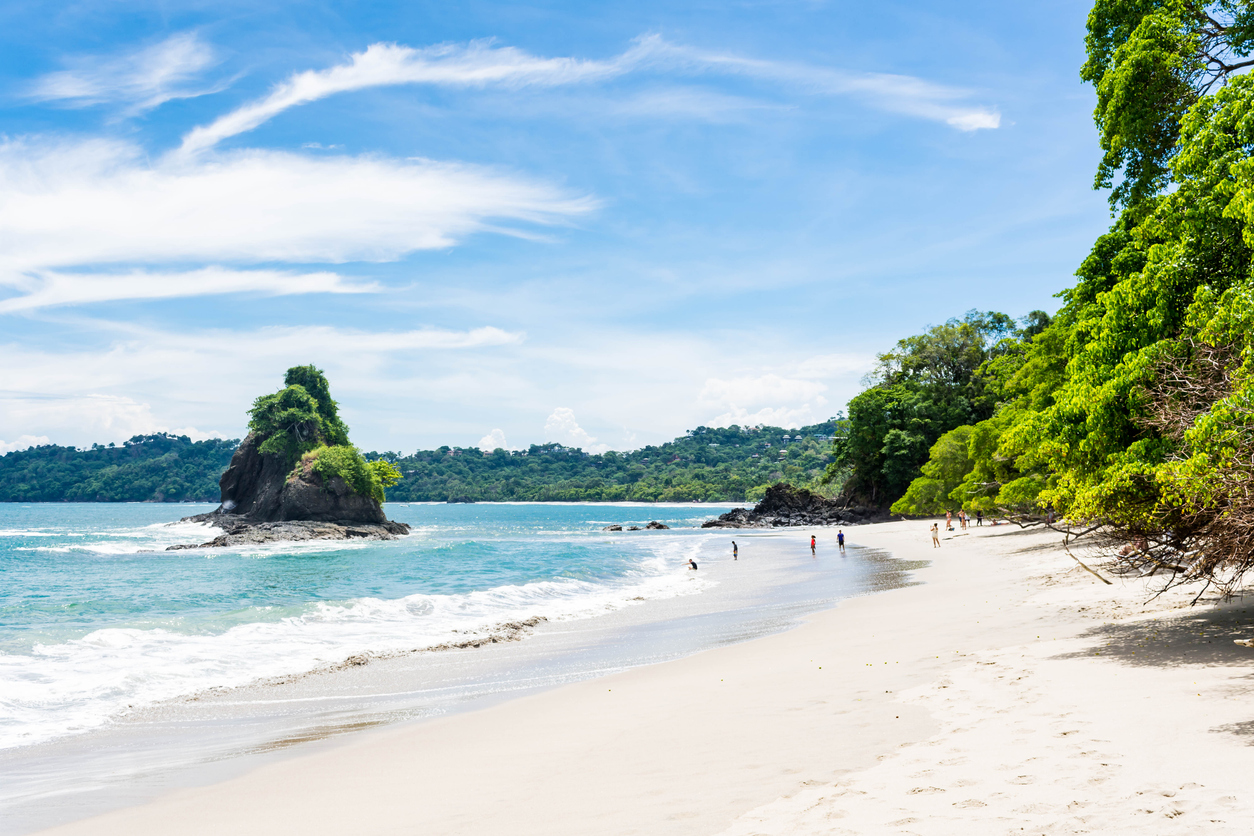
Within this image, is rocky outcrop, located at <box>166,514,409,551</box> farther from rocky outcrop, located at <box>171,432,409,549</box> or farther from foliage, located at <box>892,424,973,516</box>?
foliage, located at <box>892,424,973,516</box>

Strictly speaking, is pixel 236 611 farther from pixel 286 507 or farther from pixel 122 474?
pixel 122 474

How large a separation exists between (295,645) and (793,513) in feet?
234

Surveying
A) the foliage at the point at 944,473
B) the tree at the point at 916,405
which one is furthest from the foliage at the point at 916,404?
the foliage at the point at 944,473

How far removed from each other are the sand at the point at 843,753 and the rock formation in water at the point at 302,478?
6337cm

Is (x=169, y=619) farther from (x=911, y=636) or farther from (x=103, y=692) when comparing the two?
(x=911, y=636)

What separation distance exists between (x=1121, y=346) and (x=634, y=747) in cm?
747

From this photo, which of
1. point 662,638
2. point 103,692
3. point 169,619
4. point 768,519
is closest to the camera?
point 103,692

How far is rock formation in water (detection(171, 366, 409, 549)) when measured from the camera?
71812mm

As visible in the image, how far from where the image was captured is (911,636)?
40.3 feet

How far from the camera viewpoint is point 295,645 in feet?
51.6

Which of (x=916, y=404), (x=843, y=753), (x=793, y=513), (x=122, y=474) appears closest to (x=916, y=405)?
(x=916, y=404)

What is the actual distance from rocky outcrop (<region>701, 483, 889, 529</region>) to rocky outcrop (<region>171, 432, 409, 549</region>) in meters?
35.3

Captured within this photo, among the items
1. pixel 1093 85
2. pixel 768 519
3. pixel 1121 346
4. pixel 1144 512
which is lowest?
pixel 768 519

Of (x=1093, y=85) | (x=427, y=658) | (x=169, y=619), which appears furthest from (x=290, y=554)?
(x=1093, y=85)
